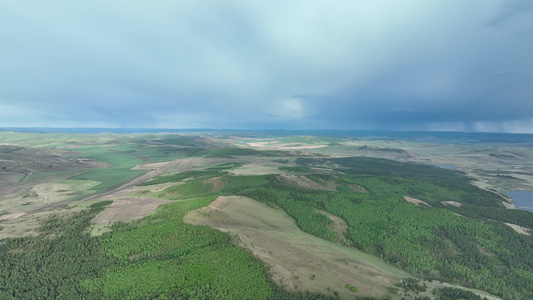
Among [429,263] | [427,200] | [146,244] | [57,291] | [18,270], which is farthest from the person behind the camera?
[427,200]

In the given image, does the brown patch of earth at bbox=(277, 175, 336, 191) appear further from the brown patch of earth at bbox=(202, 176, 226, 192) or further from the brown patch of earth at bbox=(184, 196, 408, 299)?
the brown patch of earth at bbox=(184, 196, 408, 299)

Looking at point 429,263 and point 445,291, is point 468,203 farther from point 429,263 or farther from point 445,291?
point 445,291

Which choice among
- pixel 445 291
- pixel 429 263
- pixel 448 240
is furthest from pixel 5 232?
pixel 448 240

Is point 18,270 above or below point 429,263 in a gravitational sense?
above

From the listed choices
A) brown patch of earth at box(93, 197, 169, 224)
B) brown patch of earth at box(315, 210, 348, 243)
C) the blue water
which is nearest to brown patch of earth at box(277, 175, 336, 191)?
brown patch of earth at box(315, 210, 348, 243)

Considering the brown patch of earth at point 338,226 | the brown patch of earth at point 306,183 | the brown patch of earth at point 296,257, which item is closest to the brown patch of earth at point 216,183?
the brown patch of earth at point 306,183

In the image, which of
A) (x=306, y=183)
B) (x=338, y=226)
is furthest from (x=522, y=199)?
(x=338, y=226)

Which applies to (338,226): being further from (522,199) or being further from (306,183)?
(522,199)

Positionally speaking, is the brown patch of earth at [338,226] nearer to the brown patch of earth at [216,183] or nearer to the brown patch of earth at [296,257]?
the brown patch of earth at [296,257]
